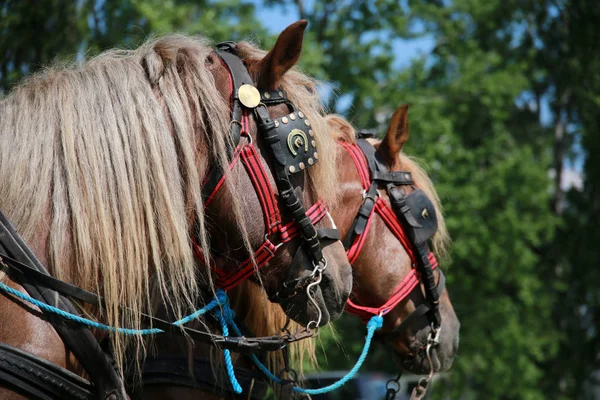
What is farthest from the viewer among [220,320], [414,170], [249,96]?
[414,170]

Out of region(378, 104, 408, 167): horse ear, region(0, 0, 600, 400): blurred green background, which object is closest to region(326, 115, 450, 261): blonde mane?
region(378, 104, 408, 167): horse ear

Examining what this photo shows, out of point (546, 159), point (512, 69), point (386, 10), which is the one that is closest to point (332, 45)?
point (386, 10)

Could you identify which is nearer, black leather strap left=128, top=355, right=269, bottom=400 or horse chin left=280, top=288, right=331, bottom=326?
horse chin left=280, top=288, right=331, bottom=326

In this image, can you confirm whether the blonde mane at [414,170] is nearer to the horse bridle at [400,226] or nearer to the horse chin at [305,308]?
the horse bridle at [400,226]

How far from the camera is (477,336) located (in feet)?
38.2

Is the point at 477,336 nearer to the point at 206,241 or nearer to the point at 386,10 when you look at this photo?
the point at 386,10

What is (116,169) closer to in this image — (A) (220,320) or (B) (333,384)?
(A) (220,320)

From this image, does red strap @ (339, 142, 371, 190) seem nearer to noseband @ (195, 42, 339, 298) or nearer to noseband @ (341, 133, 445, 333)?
noseband @ (341, 133, 445, 333)

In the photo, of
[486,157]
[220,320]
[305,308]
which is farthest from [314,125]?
[486,157]

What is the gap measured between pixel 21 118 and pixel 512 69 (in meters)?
12.2

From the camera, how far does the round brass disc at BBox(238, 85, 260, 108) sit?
2.04 meters

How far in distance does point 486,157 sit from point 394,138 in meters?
10.0

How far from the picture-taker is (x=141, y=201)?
187 centimetres

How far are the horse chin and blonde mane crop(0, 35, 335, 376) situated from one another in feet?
0.96
